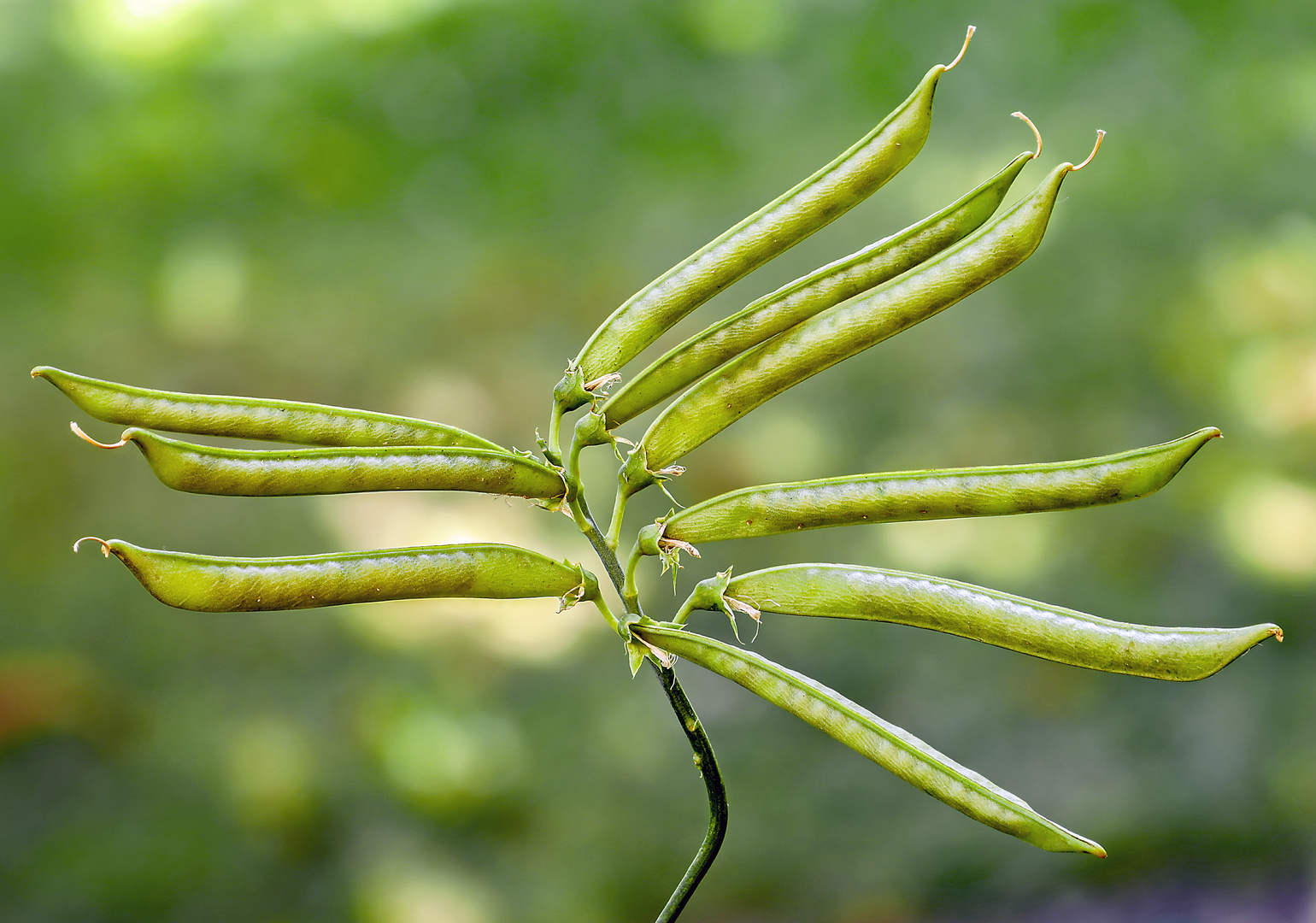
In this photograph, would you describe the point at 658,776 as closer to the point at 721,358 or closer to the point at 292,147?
the point at 721,358

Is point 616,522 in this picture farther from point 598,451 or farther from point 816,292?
point 598,451

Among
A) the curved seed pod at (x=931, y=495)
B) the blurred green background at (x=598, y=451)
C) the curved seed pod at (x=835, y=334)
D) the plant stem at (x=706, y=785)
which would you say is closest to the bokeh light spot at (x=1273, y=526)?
the blurred green background at (x=598, y=451)

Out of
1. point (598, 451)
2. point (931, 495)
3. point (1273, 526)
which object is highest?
point (598, 451)

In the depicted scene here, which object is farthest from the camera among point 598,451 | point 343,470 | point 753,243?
point 598,451

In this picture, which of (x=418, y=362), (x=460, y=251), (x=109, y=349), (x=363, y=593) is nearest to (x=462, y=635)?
(x=418, y=362)

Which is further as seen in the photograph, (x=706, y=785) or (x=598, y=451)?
(x=598, y=451)

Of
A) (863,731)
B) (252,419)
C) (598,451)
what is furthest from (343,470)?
(598,451)
